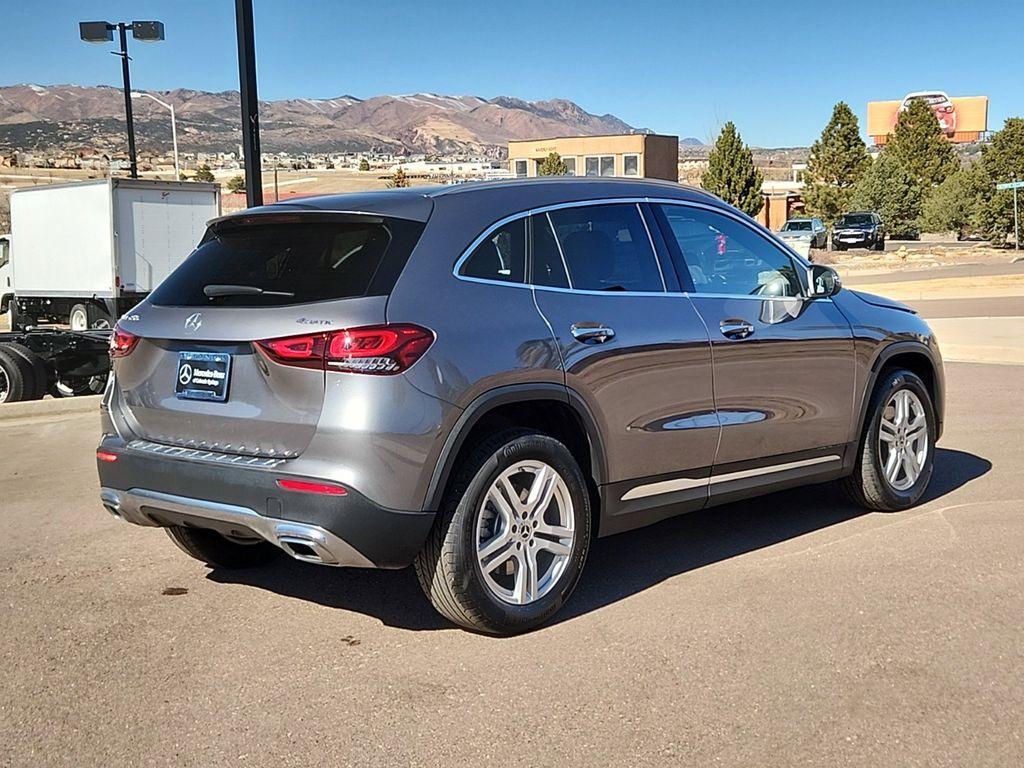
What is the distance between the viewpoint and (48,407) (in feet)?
36.2

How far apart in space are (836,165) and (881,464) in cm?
7253

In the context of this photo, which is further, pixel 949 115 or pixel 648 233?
pixel 949 115

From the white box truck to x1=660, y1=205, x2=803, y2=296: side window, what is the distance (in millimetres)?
16062

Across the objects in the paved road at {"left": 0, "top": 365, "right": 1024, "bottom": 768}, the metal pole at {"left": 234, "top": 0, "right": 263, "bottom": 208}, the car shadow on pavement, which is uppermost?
the metal pole at {"left": 234, "top": 0, "right": 263, "bottom": 208}

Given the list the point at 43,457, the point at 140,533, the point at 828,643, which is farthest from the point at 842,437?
the point at 43,457

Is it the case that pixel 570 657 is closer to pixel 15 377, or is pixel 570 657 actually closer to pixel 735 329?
pixel 735 329

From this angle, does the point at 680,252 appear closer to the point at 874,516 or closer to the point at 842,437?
the point at 842,437

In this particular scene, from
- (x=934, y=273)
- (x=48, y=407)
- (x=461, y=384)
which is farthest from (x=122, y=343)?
(x=934, y=273)

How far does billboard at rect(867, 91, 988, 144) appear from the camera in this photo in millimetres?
163750

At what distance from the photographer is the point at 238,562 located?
18.2 feet

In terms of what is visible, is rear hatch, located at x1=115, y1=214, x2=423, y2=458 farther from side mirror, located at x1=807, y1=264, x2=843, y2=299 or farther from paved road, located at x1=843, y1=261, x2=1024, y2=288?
paved road, located at x1=843, y1=261, x2=1024, y2=288

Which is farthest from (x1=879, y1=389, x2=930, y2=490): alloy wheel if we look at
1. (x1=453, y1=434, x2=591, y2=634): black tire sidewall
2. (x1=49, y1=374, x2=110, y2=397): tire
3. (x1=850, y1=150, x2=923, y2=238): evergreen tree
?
(x1=850, y1=150, x2=923, y2=238): evergreen tree

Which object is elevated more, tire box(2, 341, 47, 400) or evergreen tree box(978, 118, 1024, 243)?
evergreen tree box(978, 118, 1024, 243)

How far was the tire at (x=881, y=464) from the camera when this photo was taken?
626 centimetres
